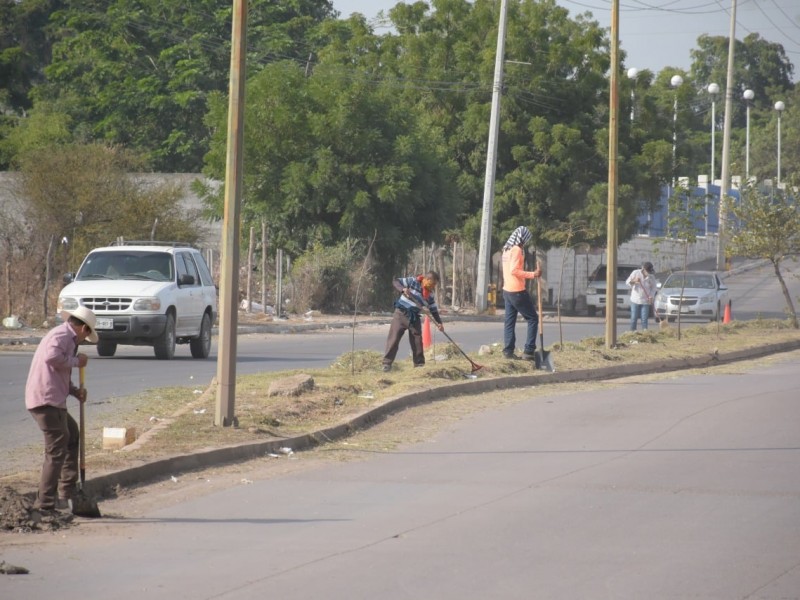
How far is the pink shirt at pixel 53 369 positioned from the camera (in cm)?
819

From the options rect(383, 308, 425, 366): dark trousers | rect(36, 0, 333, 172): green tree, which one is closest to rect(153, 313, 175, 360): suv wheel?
rect(383, 308, 425, 366): dark trousers

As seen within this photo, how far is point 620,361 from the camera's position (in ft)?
67.3

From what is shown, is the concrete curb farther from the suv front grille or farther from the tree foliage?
the tree foliage

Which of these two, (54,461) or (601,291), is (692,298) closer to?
(601,291)

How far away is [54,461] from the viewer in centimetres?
823

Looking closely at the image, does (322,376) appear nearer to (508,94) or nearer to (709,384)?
(709,384)

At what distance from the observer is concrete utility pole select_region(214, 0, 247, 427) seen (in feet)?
38.7

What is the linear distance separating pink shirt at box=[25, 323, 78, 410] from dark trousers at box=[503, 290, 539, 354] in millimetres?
10697

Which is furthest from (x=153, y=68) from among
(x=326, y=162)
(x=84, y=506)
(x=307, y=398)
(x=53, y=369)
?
(x=84, y=506)

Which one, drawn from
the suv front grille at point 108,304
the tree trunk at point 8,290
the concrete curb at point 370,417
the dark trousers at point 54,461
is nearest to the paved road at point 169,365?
the suv front grille at point 108,304

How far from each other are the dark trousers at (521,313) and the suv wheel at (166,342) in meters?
5.66

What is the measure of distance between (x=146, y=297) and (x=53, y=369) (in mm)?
12468

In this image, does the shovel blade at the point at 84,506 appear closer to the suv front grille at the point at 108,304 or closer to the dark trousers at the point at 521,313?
the dark trousers at the point at 521,313

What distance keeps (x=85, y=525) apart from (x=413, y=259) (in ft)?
115
